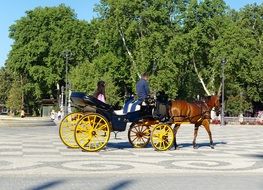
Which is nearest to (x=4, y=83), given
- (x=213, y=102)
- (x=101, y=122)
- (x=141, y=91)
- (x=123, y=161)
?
(x=213, y=102)

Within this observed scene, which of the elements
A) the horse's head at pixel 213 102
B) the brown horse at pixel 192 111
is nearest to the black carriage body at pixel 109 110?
the brown horse at pixel 192 111

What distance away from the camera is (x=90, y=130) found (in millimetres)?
14812

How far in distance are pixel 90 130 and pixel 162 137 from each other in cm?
236

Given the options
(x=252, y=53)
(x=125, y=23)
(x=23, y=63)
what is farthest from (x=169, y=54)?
(x=23, y=63)

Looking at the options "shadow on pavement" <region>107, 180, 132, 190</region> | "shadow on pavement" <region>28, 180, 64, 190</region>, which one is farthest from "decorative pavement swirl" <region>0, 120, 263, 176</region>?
"shadow on pavement" <region>107, 180, 132, 190</region>

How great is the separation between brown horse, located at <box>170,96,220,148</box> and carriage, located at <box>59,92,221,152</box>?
0.08m

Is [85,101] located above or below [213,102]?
below

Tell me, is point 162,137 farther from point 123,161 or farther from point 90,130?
point 123,161

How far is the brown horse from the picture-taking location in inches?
646

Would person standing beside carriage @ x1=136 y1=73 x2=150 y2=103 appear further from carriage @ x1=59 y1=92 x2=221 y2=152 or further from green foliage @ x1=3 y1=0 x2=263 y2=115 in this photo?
green foliage @ x1=3 y1=0 x2=263 y2=115

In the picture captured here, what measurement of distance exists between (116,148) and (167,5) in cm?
4698

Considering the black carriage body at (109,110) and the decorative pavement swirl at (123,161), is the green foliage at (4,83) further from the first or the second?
the black carriage body at (109,110)

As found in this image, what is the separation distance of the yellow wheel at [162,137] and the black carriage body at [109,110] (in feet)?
1.68

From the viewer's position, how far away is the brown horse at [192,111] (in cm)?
1641
